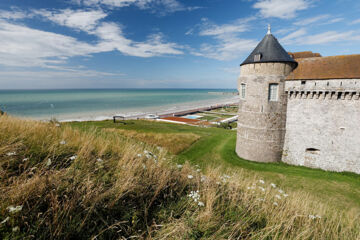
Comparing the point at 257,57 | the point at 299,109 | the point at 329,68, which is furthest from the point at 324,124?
the point at 257,57

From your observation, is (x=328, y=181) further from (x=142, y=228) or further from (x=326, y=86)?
(x=142, y=228)

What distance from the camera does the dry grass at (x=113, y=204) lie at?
221 cm

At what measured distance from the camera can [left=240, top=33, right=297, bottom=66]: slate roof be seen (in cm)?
1407

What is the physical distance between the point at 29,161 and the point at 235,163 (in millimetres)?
15170

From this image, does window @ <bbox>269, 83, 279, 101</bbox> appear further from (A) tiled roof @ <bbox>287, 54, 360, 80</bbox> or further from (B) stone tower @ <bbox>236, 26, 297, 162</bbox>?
(A) tiled roof @ <bbox>287, 54, 360, 80</bbox>

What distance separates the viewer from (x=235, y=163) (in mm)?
15633

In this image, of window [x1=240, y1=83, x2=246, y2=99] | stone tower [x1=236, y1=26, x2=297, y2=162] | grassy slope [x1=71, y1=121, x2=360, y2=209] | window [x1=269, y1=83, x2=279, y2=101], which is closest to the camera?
grassy slope [x1=71, y1=121, x2=360, y2=209]

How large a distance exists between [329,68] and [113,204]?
18.1 meters

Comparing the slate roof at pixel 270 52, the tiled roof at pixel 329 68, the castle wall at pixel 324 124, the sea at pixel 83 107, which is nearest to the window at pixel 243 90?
the slate roof at pixel 270 52

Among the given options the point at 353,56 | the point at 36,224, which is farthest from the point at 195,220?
the point at 353,56

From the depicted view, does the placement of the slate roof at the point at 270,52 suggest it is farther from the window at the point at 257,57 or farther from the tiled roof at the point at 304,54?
the tiled roof at the point at 304,54

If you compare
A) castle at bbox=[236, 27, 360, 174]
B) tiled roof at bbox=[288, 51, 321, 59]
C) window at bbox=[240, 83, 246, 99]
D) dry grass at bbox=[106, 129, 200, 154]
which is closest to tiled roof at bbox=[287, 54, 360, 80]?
castle at bbox=[236, 27, 360, 174]

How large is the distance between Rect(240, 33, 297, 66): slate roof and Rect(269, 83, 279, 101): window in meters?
2.08

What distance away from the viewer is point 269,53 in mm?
14281
